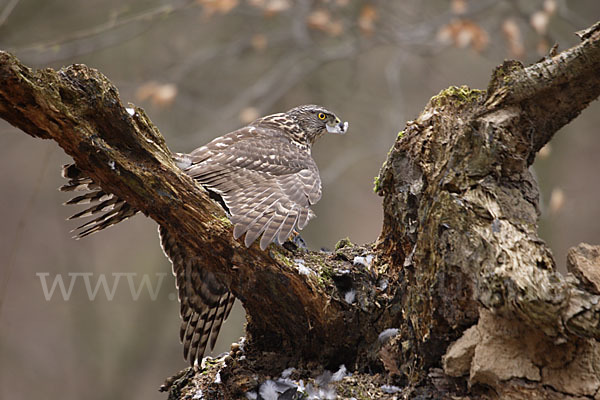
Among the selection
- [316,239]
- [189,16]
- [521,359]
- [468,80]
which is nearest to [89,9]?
[189,16]

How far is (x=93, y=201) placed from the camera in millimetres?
3029

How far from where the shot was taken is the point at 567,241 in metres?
8.41

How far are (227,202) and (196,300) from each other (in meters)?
0.63

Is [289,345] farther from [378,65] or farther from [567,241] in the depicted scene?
[378,65]

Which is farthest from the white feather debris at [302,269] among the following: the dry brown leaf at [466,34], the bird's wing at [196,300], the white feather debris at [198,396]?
the dry brown leaf at [466,34]

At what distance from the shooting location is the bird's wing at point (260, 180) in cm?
287

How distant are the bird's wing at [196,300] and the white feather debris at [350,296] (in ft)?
2.45

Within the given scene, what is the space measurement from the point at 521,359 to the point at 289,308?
3.53 feet

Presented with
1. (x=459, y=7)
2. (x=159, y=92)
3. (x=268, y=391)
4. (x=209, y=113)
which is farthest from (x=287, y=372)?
(x=209, y=113)

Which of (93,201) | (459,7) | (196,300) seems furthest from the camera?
(459,7)

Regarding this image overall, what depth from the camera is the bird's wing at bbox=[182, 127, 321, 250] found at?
2.87 m

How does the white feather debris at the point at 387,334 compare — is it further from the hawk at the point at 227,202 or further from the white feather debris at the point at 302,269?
the hawk at the point at 227,202

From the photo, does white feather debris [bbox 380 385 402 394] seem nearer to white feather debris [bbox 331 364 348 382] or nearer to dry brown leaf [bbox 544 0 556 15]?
white feather debris [bbox 331 364 348 382]

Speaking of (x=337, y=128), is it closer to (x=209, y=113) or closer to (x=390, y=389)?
(x=390, y=389)
